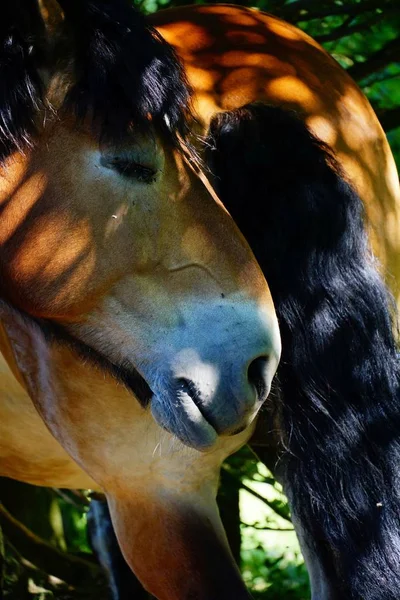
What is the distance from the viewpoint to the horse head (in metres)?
2.07

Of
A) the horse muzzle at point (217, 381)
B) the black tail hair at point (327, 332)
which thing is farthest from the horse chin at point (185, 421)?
the black tail hair at point (327, 332)

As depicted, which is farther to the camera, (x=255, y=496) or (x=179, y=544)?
(x=255, y=496)

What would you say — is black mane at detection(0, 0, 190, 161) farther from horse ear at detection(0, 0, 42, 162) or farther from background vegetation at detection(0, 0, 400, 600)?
background vegetation at detection(0, 0, 400, 600)

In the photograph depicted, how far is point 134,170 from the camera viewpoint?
2.11 m

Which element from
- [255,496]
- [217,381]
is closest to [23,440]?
[217,381]

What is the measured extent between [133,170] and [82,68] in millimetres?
234

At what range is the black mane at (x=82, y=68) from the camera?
208 cm

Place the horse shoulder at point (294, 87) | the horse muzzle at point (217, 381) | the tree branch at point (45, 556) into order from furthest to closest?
the tree branch at point (45, 556) → the horse shoulder at point (294, 87) → the horse muzzle at point (217, 381)

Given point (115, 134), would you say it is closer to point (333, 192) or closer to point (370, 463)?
point (333, 192)

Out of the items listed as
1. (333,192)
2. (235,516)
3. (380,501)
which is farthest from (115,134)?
(235,516)

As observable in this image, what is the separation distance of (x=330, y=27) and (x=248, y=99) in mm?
1698

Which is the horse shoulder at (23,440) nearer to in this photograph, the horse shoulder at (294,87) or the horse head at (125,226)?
the horse head at (125,226)

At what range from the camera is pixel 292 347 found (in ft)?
7.66

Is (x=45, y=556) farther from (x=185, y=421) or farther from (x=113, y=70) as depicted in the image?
(x=113, y=70)
